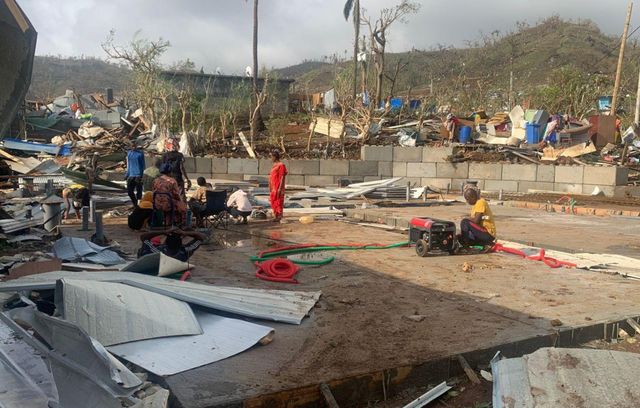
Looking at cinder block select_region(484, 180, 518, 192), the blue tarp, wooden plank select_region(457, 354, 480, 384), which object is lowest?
wooden plank select_region(457, 354, 480, 384)

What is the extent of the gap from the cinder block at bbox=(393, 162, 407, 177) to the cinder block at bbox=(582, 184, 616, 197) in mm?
5593

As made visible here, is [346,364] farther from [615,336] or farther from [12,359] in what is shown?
[615,336]

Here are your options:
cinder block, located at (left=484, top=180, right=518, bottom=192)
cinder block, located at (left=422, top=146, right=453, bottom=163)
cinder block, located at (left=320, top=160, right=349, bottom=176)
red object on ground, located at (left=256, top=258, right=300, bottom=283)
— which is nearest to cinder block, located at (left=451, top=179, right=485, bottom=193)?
cinder block, located at (left=484, top=180, right=518, bottom=192)

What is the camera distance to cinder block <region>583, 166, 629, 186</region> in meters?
17.0

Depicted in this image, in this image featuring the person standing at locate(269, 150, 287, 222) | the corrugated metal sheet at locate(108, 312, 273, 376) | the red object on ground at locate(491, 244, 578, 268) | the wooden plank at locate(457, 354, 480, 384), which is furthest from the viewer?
the person standing at locate(269, 150, 287, 222)

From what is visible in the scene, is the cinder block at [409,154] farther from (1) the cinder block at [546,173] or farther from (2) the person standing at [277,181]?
(2) the person standing at [277,181]

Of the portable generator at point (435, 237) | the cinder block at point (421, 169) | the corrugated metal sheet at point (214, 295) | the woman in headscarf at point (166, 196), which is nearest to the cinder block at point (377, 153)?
the cinder block at point (421, 169)

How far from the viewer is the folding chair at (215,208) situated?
10281 millimetres

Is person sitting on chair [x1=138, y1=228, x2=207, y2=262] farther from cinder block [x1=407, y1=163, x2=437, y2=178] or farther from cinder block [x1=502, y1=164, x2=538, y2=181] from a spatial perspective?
cinder block [x1=502, y1=164, x2=538, y2=181]

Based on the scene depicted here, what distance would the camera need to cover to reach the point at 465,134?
21062mm

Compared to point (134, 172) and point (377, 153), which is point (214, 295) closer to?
point (134, 172)

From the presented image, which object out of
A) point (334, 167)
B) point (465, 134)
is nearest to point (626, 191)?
point (465, 134)

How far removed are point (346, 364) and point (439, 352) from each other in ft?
2.46

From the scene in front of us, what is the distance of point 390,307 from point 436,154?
14262 mm
